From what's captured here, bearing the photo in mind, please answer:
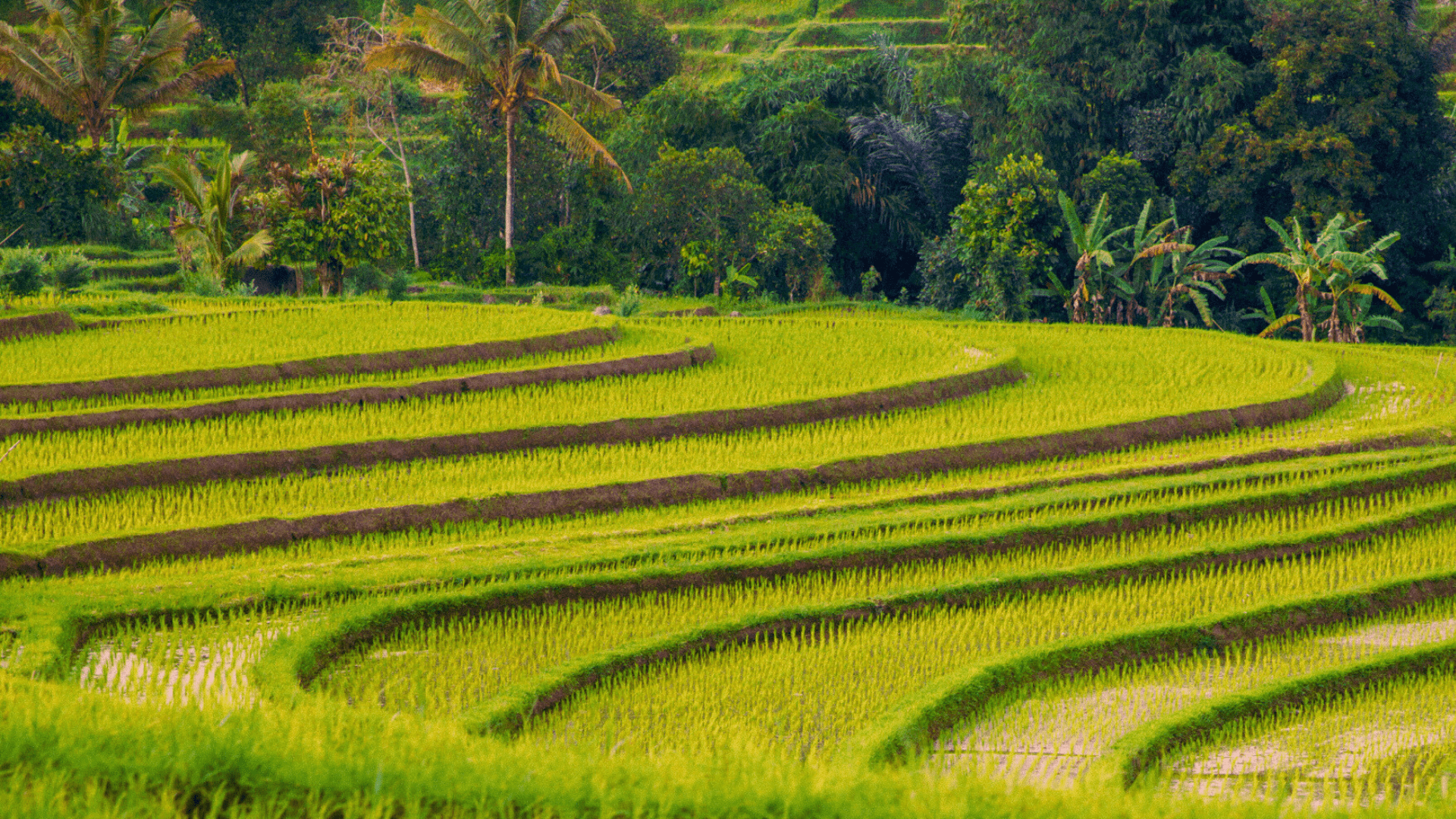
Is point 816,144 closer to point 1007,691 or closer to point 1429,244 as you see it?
point 1429,244

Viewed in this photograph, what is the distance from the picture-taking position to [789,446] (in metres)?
10.7

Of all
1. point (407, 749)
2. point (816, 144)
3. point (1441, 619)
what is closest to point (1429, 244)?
point (816, 144)

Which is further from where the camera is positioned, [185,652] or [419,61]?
[419,61]

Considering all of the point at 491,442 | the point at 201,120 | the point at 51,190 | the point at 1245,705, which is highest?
→ the point at 201,120

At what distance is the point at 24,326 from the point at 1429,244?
797 inches

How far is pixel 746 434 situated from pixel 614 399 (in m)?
1.41

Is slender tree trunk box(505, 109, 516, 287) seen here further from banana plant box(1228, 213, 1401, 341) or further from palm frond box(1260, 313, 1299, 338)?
palm frond box(1260, 313, 1299, 338)

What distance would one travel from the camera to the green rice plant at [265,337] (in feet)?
37.7

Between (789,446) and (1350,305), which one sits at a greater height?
(1350,305)

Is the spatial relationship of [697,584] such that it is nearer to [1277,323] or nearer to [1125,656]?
[1125,656]

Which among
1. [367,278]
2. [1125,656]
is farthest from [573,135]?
[1125,656]

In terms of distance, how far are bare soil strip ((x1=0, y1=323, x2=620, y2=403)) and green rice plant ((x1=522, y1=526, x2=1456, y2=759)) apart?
635cm

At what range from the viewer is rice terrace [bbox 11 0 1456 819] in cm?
527

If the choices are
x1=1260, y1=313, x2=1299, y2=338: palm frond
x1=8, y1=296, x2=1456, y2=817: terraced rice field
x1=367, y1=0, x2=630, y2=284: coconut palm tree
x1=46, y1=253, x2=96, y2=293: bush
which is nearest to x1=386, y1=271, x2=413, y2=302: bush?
x1=46, y1=253, x2=96, y2=293: bush
